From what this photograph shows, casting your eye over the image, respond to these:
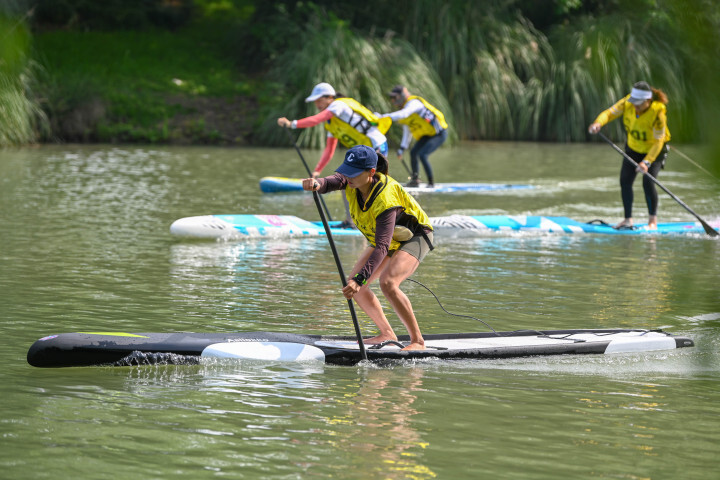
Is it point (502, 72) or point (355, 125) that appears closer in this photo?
point (355, 125)

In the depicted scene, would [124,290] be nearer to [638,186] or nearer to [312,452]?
[312,452]

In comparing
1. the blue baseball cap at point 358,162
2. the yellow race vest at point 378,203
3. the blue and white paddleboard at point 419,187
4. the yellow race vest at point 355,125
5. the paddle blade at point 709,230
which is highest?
the blue baseball cap at point 358,162

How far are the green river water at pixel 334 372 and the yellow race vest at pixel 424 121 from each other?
8.30ft

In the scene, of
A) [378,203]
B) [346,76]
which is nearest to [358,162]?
[378,203]

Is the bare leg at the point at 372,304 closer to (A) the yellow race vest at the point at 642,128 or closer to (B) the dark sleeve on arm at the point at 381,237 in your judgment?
(B) the dark sleeve on arm at the point at 381,237

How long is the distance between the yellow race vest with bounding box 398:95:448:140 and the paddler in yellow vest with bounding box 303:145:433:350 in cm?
955

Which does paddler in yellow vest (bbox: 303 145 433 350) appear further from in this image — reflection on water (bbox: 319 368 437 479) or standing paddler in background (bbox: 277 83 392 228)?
standing paddler in background (bbox: 277 83 392 228)

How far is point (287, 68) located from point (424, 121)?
35.6 ft

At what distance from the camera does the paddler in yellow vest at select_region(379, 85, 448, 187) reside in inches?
611

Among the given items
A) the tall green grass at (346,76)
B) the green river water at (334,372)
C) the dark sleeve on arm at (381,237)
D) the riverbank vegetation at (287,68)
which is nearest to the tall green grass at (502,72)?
the riverbank vegetation at (287,68)

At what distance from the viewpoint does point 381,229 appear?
232 inches

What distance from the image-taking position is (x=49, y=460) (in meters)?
4.15

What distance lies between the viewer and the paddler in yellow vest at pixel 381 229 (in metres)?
5.77

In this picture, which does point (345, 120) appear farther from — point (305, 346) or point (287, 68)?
point (287, 68)
